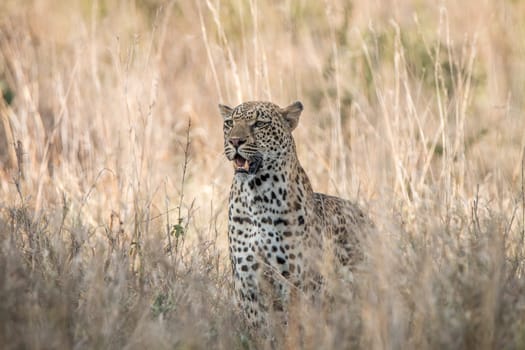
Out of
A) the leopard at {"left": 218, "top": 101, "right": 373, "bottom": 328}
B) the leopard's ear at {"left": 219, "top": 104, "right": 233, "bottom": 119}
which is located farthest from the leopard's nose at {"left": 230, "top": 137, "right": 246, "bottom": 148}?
the leopard's ear at {"left": 219, "top": 104, "right": 233, "bottom": 119}

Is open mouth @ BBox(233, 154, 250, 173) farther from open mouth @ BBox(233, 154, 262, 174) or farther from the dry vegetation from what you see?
the dry vegetation

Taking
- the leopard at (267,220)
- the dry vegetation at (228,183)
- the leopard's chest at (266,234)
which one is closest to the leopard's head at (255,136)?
the leopard at (267,220)

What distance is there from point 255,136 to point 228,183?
2.72 meters

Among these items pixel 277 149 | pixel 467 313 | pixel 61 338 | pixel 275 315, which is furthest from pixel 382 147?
pixel 61 338

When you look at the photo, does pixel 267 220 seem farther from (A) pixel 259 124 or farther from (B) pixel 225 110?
(B) pixel 225 110

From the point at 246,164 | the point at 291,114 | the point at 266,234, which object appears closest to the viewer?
the point at 246,164

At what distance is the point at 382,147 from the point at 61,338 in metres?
3.73

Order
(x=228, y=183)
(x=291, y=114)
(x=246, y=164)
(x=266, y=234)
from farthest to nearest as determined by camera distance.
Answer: (x=228, y=183) < (x=291, y=114) < (x=266, y=234) < (x=246, y=164)

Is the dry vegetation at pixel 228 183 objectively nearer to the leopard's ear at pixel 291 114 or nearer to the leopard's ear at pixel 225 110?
the leopard's ear at pixel 225 110

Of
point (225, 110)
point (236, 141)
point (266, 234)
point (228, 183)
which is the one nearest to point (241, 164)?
point (236, 141)

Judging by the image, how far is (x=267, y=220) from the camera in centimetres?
552

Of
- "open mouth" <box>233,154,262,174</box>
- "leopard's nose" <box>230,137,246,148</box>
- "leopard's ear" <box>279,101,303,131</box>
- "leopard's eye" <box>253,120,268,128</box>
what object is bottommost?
"open mouth" <box>233,154,262,174</box>

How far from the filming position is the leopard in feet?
17.7

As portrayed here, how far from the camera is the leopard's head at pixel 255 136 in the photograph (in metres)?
5.41
